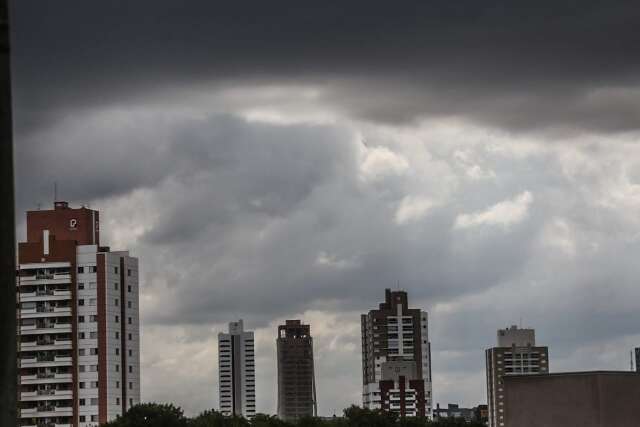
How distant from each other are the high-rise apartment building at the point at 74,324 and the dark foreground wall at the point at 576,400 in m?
140

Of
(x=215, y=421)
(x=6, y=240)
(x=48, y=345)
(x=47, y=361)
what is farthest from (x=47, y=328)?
(x=6, y=240)

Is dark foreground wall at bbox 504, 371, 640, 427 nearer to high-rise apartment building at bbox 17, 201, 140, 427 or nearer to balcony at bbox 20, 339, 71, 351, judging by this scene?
high-rise apartment building at bbox 17, 201, 140, 427

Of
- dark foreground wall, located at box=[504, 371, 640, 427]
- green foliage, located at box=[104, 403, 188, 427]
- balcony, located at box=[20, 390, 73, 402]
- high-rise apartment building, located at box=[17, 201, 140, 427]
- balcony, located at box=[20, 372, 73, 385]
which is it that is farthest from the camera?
balcony, located at box=[20, 372, 73, 385]

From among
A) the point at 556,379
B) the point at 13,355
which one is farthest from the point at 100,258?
the point at 13,355

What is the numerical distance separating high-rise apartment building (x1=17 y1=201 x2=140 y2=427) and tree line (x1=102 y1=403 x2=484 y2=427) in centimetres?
1721

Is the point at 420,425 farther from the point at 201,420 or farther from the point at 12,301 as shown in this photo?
the point at 12,301

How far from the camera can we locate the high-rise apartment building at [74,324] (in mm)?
169250

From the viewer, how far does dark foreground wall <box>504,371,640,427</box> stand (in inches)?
1212

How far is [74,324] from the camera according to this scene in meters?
173

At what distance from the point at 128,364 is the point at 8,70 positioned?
6672 inches

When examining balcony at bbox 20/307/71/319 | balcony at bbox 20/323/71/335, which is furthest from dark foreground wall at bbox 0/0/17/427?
balcony at bbox 20/307/71/319

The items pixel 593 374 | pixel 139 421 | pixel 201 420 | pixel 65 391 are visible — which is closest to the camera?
pixel 593 374

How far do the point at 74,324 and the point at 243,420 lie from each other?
2981cm

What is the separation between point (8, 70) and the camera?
729cm
